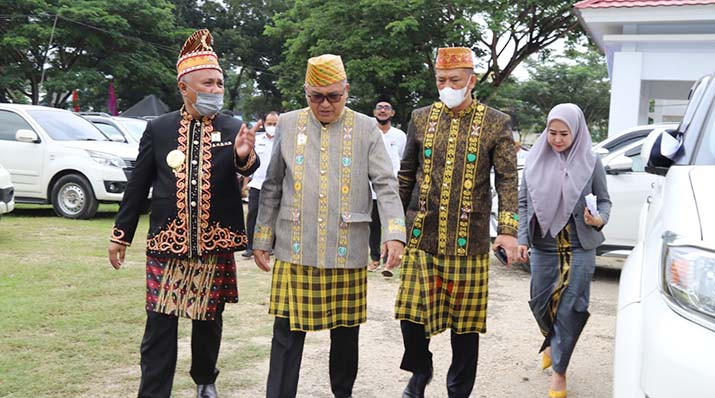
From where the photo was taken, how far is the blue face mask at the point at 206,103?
3.48 meters

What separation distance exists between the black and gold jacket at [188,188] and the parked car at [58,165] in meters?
7.68

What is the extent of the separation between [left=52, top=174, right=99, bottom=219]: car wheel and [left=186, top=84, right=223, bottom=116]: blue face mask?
26.8ft

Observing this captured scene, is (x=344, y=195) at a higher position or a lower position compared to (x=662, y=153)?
lower

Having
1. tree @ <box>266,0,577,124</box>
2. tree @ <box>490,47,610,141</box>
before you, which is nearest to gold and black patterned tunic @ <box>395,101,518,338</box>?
tree @ <box>266,0,577,124</box>

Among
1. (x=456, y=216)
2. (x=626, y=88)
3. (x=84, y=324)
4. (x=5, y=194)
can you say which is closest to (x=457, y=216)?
(x=456, y=216)

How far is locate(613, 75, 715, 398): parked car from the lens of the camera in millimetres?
1923

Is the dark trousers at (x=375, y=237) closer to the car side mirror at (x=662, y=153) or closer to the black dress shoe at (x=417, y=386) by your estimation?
the black dress shoe at (x=417, y=386)

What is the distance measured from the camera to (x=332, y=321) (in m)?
3.53

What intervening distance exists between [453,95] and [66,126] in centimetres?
933

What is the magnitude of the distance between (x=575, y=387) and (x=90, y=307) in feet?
12.3

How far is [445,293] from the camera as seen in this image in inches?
151

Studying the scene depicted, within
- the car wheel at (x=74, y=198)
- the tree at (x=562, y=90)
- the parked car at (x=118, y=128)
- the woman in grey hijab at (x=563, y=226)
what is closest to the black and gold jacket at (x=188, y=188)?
the woman in grey hijab at (x=563, y=226)

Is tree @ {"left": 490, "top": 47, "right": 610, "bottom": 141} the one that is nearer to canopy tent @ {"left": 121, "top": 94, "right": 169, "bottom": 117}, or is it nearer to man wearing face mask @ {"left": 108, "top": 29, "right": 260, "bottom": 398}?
canopy tent @ {"left": 121, "top": 94, "right": 169, "bottom": 117}

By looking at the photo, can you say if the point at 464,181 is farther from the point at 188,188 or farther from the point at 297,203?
the point at 188,188
